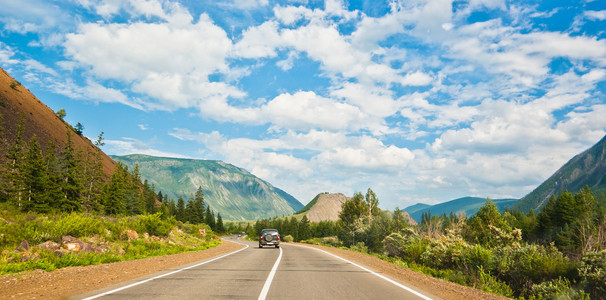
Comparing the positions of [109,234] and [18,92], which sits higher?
[18,92]

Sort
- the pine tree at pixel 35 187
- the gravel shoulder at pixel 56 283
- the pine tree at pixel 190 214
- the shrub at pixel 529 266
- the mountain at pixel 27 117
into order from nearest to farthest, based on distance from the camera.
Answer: the gravel shoulder at pixel 56 283 < the shrub at pixel 529 266 < the pine tree at pixel 35 187 < the mountain at pixel 27 117 < the pine tree at pixel 190 214

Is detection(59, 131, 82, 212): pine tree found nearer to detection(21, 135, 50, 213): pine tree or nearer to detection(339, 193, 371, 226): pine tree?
detection(21, 135, 50, 213): pine tree

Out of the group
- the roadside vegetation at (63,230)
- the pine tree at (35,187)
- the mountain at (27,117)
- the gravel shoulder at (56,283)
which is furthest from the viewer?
the mountain at (27,117)

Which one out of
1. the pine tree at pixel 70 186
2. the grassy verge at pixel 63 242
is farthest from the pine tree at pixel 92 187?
the grassy verge at pixel 63 242

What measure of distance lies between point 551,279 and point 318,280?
7447 millimetres

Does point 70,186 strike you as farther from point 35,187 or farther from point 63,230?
point 63,230

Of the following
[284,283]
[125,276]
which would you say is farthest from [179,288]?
[125,276]

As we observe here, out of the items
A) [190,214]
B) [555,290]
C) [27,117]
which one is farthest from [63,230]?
[190,214]

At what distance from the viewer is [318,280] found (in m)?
9.62

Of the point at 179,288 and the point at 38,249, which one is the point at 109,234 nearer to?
the point at 38,249

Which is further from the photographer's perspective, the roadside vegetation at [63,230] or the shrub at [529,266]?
the roadside vegetation at [63,230]

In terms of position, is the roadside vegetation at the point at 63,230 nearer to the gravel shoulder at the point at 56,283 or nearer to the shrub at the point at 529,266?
the gravel shoulder at the point at 56,283

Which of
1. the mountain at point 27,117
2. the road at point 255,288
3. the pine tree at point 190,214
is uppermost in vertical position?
the mountain at point 27,117

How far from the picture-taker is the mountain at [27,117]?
76.2 m
